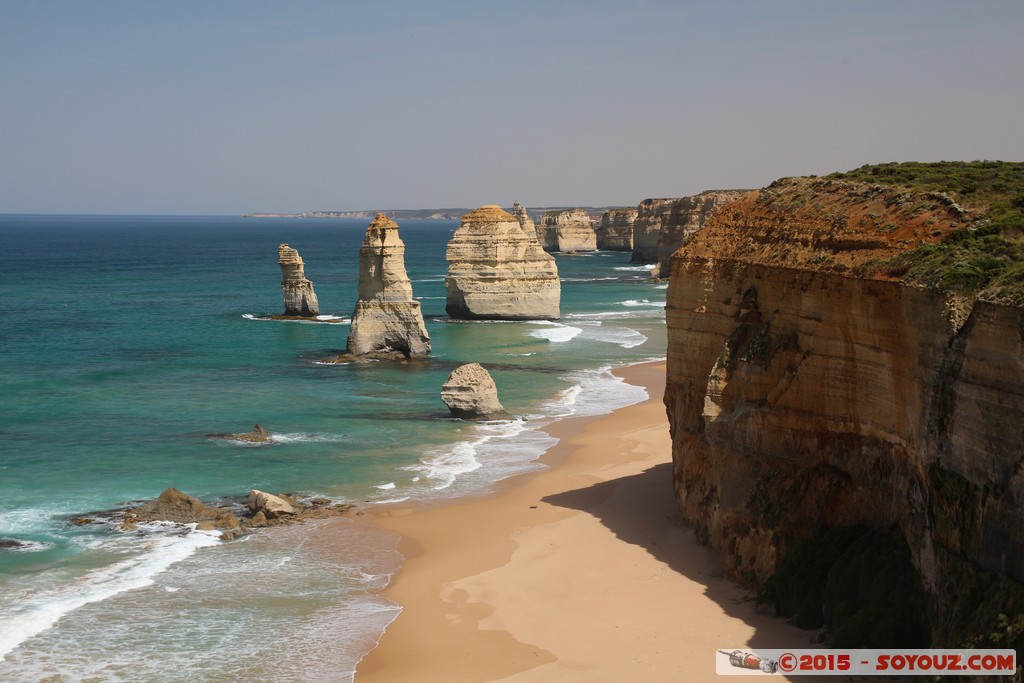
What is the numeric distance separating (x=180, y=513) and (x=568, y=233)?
421 feet

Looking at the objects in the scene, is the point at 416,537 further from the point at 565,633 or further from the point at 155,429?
the point at 155,429

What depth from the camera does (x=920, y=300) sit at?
14.0 meters

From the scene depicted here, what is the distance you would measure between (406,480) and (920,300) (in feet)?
53.7

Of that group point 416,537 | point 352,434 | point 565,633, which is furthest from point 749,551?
point 352,434

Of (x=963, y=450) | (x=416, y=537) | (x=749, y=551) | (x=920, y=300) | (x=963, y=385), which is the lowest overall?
(x=416, y=537)

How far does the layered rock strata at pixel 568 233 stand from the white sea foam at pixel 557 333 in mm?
88137

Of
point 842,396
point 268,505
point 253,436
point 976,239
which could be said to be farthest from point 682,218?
point 976,239

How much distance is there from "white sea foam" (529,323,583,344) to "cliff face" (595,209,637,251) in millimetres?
94416

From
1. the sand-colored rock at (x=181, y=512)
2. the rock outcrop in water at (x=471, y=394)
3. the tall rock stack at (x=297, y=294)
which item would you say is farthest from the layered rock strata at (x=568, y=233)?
the sand-colored rock at (x=181, y=512)

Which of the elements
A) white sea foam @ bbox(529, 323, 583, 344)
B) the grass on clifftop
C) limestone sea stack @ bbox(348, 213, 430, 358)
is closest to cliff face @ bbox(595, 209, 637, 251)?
white sea foam @ bbox(529, 323, 583, 344)

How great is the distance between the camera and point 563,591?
18531 millimetres

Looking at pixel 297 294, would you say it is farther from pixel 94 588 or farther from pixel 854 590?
pixel 854 590

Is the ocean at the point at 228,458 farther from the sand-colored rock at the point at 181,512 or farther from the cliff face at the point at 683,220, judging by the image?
the cliff face at the point at 683,220

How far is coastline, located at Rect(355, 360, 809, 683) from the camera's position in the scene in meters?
15.6
